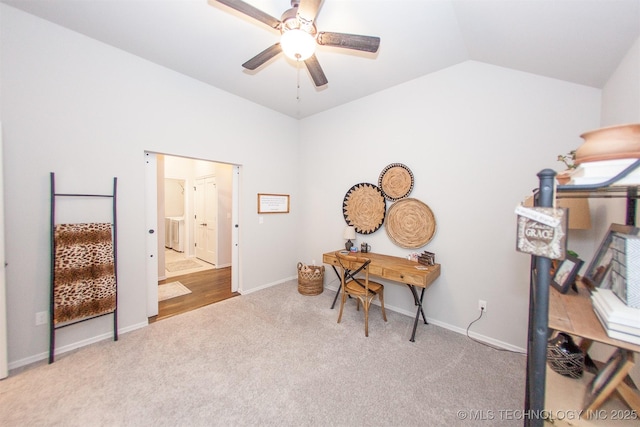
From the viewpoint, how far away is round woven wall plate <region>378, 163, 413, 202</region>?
9.69 ft

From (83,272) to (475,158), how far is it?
4.12 m

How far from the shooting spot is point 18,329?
2.01 metres

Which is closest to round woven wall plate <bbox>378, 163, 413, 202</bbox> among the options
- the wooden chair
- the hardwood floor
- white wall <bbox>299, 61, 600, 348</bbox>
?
white wall <bbox>299, 61, 600, 348</bbox>

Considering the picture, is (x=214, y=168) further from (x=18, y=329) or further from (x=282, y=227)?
(x=18, y=329)

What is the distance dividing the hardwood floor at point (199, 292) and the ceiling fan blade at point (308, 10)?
3461 millimetres

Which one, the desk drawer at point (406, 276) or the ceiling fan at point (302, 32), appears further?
the desk drawer at point (406, 276)

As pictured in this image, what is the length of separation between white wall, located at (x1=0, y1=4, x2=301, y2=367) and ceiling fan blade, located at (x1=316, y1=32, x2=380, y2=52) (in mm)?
2109

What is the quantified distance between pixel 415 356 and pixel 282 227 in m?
2.78

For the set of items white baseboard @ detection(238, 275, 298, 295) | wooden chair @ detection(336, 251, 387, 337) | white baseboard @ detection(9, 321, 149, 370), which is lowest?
white baseboard @ detection(9, 321, 149, 370)

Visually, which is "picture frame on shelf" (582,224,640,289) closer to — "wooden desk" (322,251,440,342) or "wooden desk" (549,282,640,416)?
"wooden desk" (549,282,640,416)

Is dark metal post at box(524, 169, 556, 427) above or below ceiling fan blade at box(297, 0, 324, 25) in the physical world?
below

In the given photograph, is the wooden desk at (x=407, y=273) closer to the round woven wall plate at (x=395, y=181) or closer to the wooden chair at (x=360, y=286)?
the wooden chair at (x=360, y=286)

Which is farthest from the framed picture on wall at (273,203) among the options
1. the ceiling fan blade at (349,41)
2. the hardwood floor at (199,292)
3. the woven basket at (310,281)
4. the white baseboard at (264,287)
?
the ceiling fan blade at (349,41)

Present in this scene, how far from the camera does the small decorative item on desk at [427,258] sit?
2658mm
